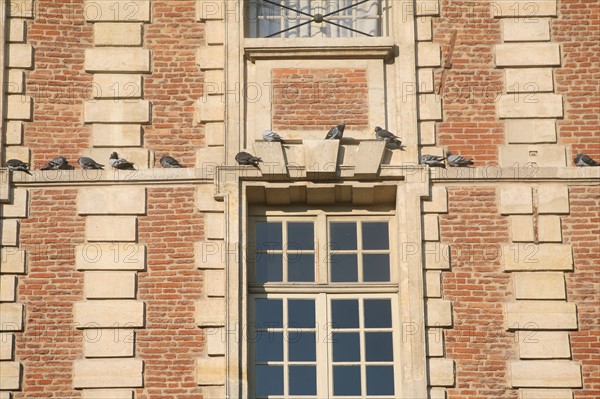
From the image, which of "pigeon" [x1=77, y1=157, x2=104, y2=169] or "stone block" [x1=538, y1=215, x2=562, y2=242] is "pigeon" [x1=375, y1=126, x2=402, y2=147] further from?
"pigeon" [x1=77, y1=157, x2=104, y2=169]

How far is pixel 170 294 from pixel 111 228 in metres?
0.95

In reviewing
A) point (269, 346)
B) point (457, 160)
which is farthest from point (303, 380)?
point (457, 160)

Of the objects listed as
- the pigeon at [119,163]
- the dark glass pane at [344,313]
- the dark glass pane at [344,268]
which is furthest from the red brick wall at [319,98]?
the dark glass pane at [344,313]

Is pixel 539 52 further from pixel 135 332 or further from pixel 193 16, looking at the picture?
pixel 135 332

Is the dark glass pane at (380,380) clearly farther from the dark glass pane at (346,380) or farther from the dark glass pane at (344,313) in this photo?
the dark glass pane at (344,313)

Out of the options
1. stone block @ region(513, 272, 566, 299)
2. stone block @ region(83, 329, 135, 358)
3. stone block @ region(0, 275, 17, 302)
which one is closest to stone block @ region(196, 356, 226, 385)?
stone block @ region(83, 329, 135, 358)

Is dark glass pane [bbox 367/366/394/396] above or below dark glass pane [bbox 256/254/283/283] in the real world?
below

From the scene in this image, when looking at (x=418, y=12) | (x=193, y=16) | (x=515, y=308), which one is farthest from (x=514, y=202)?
A: (x=193, y=16)

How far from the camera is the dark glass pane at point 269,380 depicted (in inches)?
677

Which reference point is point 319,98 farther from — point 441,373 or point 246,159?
point 441,373

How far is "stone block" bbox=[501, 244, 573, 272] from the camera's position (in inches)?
683

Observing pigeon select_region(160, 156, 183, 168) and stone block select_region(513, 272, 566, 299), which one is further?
pigeon select_region(160, 156, 183, 168)

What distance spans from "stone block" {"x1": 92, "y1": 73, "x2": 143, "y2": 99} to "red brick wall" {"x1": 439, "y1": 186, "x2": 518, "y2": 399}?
11.5 feet

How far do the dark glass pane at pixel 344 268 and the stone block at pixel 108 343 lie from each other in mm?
2251
